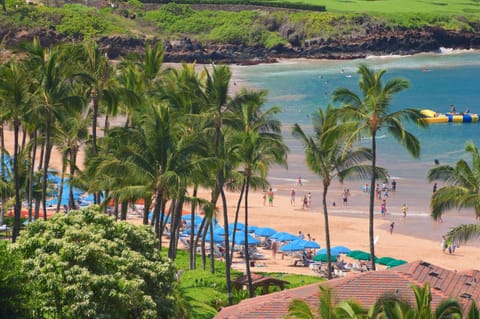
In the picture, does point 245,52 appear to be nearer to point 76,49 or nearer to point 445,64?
point 445,64

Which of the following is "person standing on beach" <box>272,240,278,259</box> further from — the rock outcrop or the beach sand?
the rock outcrop

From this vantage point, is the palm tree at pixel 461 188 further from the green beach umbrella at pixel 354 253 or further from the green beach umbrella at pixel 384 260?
the green beach umbrella at pixel 354 253

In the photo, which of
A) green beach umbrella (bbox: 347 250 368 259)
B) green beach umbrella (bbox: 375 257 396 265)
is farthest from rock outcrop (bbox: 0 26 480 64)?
green beach umbrella (bbox: 375 257 396 265)

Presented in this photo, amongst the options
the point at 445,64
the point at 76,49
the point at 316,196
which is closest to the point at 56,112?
the point at 76,49

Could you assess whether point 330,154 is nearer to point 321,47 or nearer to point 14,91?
point 14,91

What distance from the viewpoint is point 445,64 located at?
162 metres

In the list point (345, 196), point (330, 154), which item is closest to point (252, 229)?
point (345, 196)

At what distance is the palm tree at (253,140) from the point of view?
35.0 m

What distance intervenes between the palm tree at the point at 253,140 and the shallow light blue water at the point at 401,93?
33.3 meters

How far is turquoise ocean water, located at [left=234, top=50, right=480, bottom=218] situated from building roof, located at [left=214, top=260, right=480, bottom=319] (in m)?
38.6

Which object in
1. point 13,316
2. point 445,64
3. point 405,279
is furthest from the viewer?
point 445,64

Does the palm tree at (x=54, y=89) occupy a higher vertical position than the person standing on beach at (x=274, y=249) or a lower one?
higher

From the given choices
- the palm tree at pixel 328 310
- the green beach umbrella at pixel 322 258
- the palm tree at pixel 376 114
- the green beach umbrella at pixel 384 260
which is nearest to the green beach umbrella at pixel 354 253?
the green beach umbrella at pixel 322 258

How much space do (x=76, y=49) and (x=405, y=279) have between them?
2154 centimetres
